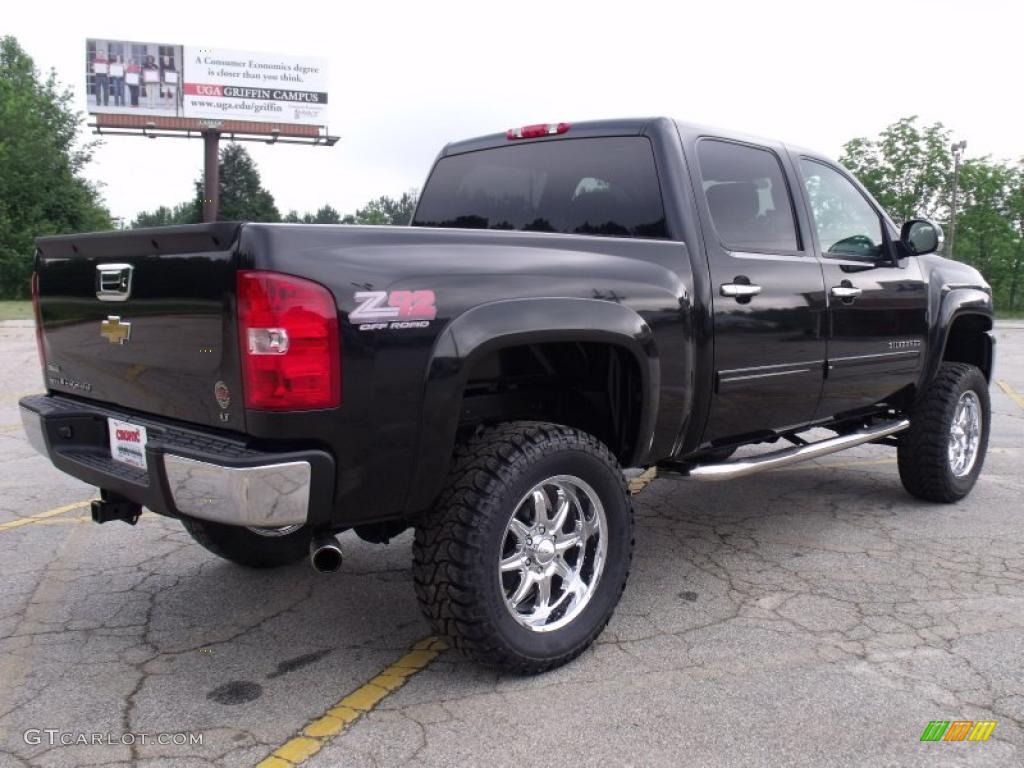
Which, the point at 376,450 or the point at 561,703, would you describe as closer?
the point at 376,450

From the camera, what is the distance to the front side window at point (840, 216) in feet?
14.7

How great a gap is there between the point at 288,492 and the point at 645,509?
10.3 ft

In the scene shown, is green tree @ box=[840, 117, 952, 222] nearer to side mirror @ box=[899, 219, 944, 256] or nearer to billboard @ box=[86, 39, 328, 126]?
billboard @ box=[86, 39, 328, 126]

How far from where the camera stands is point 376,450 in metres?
2.61

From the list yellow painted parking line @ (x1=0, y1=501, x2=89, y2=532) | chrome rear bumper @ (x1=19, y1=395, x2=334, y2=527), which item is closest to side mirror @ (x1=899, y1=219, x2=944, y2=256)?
chrome rear bumper @ (x1=19, y1=395, x2=334, y2=527)

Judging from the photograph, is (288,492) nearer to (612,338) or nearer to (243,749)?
(243,749)

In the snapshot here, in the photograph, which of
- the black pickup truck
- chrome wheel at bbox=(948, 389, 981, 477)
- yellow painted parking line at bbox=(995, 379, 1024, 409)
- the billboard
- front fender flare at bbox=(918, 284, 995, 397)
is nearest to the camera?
the black pickup truck

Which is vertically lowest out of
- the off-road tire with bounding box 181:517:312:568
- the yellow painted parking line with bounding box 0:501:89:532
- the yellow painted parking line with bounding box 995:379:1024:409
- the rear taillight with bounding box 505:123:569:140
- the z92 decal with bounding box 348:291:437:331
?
the yellow painted parking line with bounding box 0:501:89:532

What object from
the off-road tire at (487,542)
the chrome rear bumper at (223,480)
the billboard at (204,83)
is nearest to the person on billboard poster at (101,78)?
the billboard at (204,83)

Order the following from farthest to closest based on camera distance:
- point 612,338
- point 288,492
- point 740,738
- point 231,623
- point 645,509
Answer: point 645,509, point 231,623, point 612,338, point 740,738, point 288,492

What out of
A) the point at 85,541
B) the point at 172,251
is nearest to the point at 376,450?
the point at 172,251

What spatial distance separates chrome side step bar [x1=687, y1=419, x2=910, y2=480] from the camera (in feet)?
12.3

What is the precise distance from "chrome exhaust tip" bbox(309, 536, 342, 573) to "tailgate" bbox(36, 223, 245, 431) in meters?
0.46

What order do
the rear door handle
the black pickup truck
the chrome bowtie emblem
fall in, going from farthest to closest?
the rear door handle < the chrome bowtie emblem < the black pickup truck
